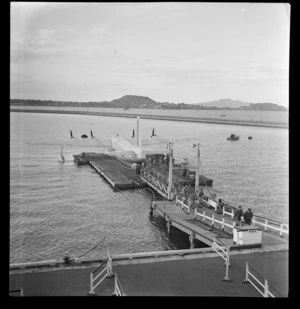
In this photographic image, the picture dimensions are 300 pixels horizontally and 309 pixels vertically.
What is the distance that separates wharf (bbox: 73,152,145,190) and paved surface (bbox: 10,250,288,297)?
926 inches

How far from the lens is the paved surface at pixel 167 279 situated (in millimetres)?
10781

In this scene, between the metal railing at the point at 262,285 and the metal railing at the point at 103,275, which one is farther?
the metal railing at the point at 103,275

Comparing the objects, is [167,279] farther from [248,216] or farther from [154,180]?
[154,180]

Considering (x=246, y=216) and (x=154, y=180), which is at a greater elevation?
(x=246, y=216)

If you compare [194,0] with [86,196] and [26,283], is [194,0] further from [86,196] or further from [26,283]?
[86,196]

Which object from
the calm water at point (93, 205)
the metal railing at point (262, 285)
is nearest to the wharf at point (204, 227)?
the calm water at point (93, 205)

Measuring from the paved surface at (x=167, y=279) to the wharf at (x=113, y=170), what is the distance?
926 inches

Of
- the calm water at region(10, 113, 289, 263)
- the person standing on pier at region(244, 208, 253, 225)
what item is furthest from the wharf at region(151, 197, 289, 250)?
the calm water at region(10, 113, 289, 263)

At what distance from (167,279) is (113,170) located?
3294cm

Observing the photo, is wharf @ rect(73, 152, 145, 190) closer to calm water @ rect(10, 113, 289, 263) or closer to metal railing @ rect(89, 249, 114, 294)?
calm water @ rect(10, 113, 289, 263)

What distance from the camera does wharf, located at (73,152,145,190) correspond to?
121 feet

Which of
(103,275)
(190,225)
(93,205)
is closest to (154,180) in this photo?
(93,205)

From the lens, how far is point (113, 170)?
4416cm

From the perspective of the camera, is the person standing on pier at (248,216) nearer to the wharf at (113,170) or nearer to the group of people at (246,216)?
the group of people at (246,216)
